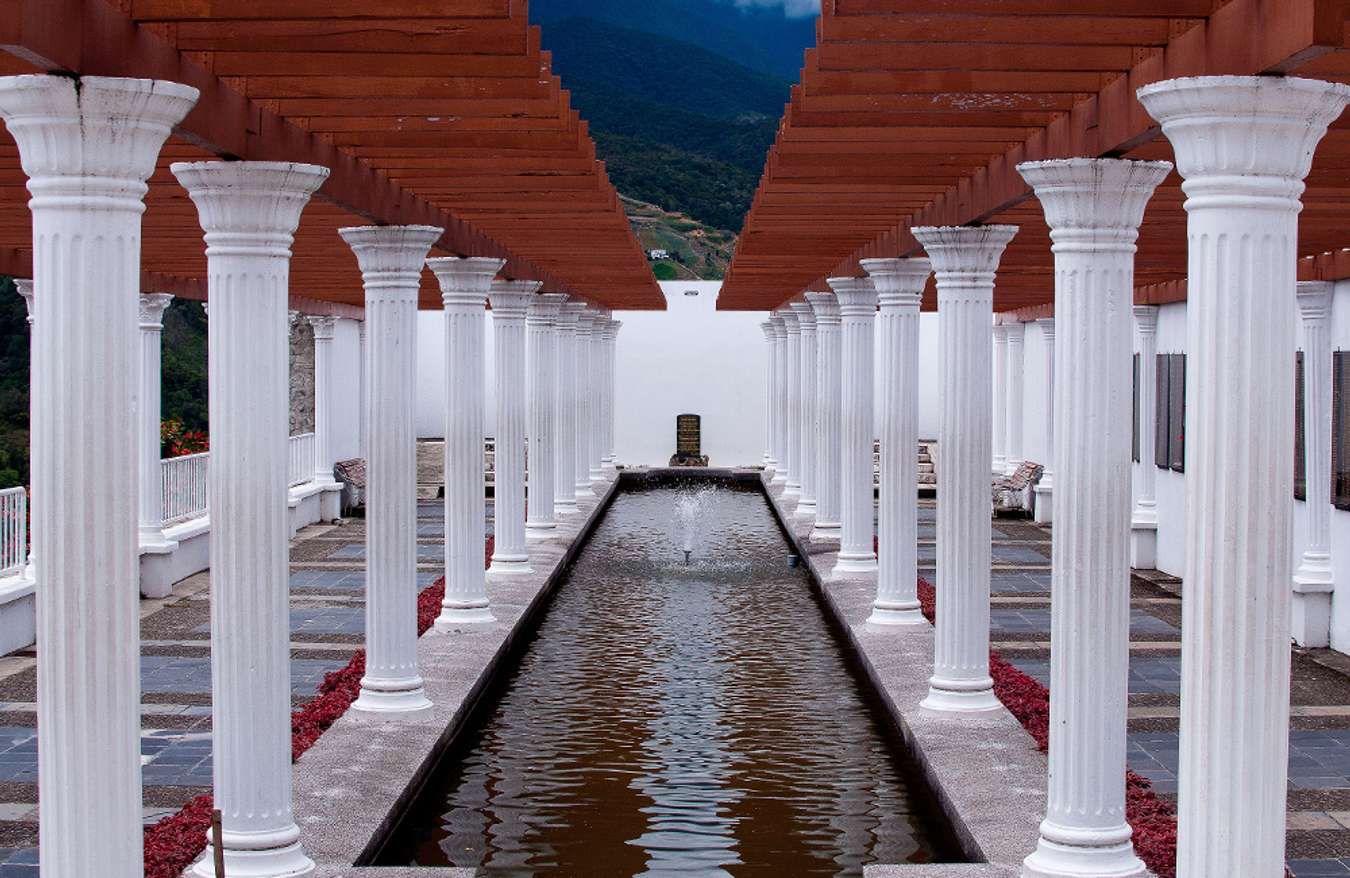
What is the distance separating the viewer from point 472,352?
44.1 feet

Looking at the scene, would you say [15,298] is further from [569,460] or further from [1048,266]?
[1048,266]

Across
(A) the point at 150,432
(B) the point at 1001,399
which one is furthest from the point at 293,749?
(B) the point at 1001,399

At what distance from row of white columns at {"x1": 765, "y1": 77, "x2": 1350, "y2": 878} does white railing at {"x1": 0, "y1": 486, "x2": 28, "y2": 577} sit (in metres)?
7.76

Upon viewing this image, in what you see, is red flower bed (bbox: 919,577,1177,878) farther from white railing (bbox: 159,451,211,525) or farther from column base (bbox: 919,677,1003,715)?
white railing (bbox: 159,451,211,525)

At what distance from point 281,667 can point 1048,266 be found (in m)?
10.9

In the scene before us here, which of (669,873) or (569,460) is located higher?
(569,460)

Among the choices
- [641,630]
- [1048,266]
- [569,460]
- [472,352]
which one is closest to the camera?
[472,352]

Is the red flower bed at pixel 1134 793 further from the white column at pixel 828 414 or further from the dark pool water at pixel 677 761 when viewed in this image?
the white column at pixel 828 414

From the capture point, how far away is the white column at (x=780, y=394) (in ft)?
98.6

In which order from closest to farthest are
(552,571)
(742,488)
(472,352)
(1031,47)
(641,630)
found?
1. (1031,47)
2. (472,352)
3. (641,630)
4. (552,571)
5. (742,488)

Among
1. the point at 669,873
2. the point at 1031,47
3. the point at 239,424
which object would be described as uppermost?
the point at 1031,47

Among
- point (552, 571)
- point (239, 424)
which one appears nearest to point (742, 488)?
point (552, 571)

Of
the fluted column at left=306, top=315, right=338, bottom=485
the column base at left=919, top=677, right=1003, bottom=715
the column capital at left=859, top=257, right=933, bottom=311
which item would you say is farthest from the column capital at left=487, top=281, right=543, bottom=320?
the fluted column at left=306, top=315, right=338, bottom=485

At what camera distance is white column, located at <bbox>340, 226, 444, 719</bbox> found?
400 inches
